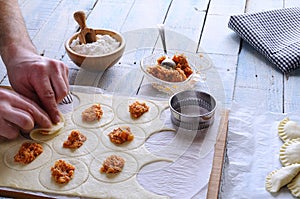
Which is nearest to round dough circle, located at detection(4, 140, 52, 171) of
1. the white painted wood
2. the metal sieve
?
the metal sieve

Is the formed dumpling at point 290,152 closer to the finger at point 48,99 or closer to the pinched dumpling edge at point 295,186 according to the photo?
the pinched dumpling edge at point 295,186

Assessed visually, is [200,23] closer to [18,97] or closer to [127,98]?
[127,98]

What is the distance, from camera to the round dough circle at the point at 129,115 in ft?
4.89

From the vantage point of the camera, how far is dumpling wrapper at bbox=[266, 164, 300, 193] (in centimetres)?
128

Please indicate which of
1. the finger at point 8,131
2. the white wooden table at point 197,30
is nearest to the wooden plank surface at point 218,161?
the white wooden table at point 197,30

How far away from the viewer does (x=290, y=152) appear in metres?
1.35

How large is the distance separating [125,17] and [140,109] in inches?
32.0

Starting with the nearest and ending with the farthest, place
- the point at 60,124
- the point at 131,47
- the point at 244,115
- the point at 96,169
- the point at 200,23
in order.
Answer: the point at 96,169, the point at 60,124, the point at 244,115, the point at 131,47, the point at 200,23

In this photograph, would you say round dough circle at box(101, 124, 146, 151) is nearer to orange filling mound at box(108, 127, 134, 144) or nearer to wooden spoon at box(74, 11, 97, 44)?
orange filling mound at box(108, 127, 134, 144)

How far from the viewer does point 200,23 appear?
2.15 metres

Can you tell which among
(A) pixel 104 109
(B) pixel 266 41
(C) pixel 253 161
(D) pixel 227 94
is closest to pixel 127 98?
(A) pixel 104 109

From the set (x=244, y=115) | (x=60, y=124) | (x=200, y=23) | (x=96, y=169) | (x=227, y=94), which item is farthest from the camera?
(x=200, y=23)

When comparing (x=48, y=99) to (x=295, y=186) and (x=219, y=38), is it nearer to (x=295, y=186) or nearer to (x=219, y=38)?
(x=295, y=186)

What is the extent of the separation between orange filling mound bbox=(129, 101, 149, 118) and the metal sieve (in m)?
0.10
